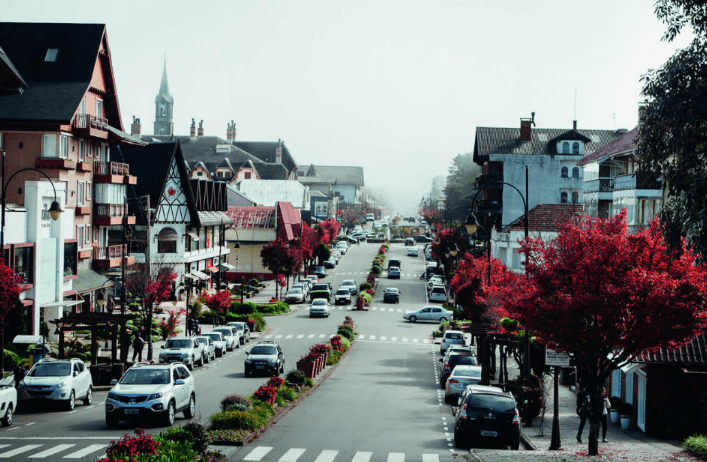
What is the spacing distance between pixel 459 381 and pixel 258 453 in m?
14.4

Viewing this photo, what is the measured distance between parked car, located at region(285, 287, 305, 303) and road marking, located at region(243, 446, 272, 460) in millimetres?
60040

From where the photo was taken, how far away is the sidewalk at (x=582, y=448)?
21.1 metres

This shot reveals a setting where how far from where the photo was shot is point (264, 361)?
40375mm

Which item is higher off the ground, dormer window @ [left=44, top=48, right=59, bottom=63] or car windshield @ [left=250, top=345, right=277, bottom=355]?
dormer window @ [left=44, top=48, right=59, bottom=63]

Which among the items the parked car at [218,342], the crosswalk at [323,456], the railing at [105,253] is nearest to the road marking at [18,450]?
the crosswalk at [323,456]

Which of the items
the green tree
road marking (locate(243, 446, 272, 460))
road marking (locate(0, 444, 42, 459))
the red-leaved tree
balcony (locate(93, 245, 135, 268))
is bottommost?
road marking (locate(243, 446, 272, 460))

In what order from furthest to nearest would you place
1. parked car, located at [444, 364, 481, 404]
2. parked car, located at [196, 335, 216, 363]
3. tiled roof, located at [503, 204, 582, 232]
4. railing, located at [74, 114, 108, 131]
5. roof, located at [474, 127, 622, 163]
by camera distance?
roof, located at [474, 127, 622, 163] < tiled roof, located at [503, 204, 582, 232] < railing, located at [74, 114, 108, 131] < parked car, located at [196, 335, 216, 363] < parked car, located at [444, 364, 481, 404]

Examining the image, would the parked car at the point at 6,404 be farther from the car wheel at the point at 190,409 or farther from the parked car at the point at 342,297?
the parked car at the point at 342,297

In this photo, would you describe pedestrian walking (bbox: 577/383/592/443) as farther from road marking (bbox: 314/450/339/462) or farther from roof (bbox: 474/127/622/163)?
roof (bbox: 474/127/622/163)

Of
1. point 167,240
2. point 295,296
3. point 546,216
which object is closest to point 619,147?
point 546,216

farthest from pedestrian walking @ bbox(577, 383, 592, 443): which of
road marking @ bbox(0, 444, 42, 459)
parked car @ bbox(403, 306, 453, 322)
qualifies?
parked car @ bbox(403, 306, 453, 322)

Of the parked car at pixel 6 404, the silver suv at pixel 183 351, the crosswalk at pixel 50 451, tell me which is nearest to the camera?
the crosswalk at pixel 50 451

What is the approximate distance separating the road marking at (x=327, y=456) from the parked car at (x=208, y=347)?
25139 millimetres

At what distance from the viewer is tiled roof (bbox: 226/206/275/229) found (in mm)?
103200
